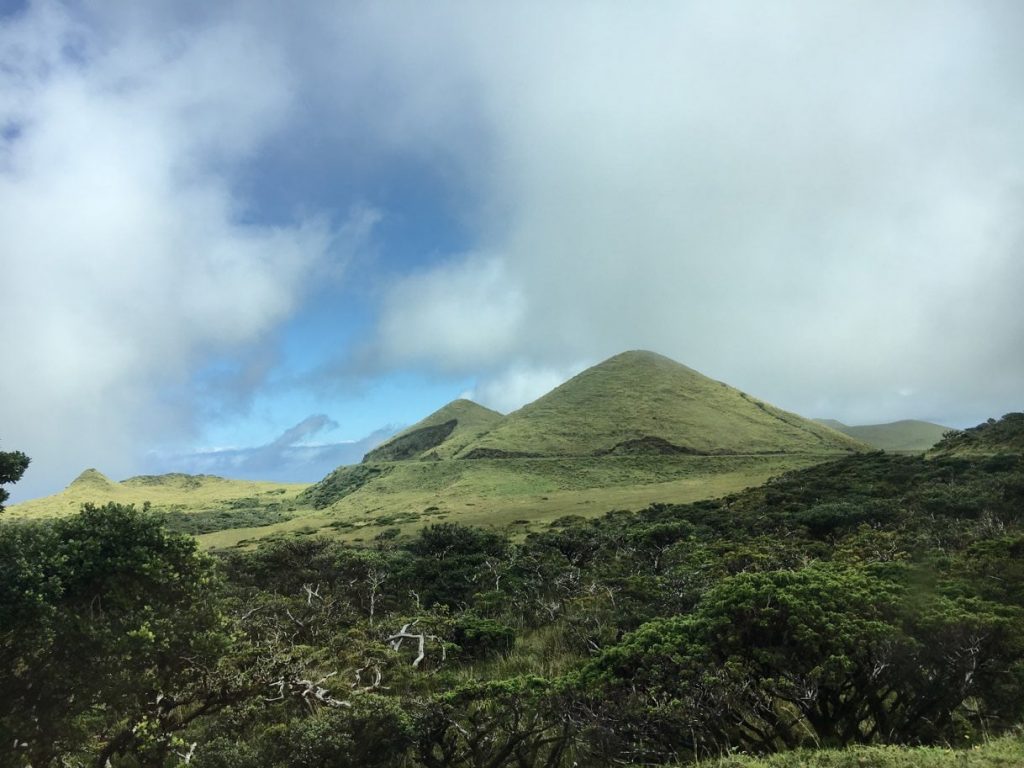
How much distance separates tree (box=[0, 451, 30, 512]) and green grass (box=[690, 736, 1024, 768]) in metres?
14.3

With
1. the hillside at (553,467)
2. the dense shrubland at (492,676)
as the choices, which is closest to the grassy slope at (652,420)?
the hillside at (553,467)

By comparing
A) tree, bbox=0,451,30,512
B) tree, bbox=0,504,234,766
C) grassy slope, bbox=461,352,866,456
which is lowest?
tree, bbox=0,504,234,766

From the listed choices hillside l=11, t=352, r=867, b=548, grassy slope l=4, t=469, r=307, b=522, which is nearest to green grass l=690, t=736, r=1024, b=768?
hillside l=11, t=352, r=867, b=548

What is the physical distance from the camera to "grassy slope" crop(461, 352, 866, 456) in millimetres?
114312

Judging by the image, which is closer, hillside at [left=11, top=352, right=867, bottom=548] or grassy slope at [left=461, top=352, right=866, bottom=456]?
hillside at [left=11, top=352, right=867, bottom=548]

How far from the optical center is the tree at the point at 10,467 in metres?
11.7

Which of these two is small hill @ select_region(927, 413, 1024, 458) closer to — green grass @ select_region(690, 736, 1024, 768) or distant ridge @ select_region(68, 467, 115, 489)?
green grass @ select_region(690, 736, 1024, 768)

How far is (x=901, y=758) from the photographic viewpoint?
8.08 metres

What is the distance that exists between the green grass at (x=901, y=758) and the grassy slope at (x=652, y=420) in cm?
10375

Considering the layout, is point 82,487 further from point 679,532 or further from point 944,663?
point 944,663

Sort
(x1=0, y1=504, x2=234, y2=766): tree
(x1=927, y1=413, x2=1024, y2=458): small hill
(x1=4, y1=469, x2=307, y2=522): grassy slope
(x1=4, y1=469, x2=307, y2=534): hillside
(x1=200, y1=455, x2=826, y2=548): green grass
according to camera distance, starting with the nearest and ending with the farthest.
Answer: (x1=0, y1=504, x2=234, y2=766): tree
(x1=927, y1=413, x2=1024, y2=458): small hill
(x1=200, y1=455, x2=826, y2=548): green grass
(x1=4, y1=469, x2=307, y2=534): hillside
(x1=4, y1=469, x2=307, y2=522): grassy slope

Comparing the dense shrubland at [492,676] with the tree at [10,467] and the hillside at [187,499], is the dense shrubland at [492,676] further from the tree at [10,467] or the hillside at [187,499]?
the hillside at [187,499]

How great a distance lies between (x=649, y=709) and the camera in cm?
1126

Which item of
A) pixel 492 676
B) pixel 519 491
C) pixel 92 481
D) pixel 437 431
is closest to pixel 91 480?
pixel 92 481
